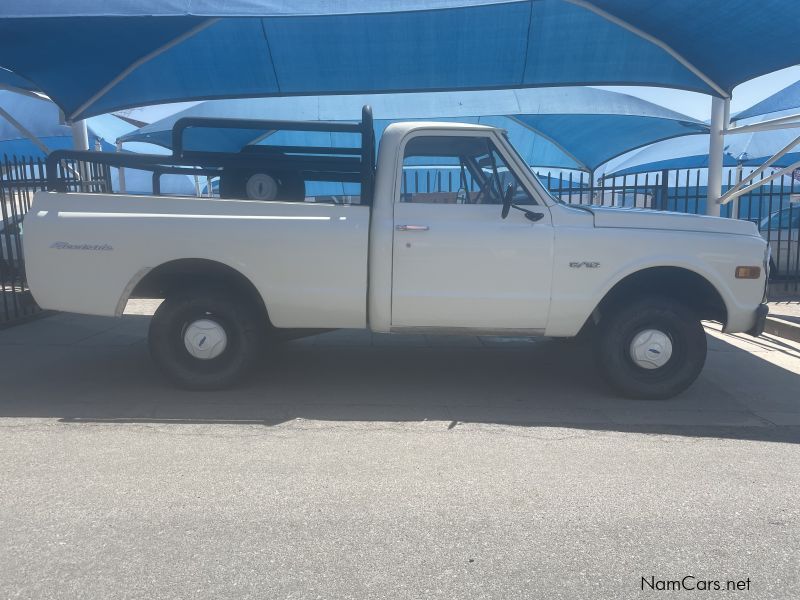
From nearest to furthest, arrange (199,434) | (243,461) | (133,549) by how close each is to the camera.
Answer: (133,549)
(243,461)
(199,434)

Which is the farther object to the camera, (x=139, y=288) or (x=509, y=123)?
(x=509, y=123)

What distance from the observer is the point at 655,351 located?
5.36 meters

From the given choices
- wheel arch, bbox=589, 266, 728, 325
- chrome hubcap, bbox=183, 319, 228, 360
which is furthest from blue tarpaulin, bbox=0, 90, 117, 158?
wheel arch, bbox=589, 266, 728, 325

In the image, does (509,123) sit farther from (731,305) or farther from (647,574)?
(647,574)

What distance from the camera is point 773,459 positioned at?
427 centimetres

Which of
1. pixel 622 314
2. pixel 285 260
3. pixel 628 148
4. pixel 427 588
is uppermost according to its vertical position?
pixel 628 148

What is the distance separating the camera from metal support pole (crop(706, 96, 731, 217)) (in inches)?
367

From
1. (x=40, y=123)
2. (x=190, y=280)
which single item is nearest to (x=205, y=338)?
(x=190, y=280)

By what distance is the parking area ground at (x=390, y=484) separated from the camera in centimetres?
289

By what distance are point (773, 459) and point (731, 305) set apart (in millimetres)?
1491

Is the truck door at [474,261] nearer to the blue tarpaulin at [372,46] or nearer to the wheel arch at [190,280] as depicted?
the wheel arch at [190,280]

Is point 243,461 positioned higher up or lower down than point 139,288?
lower down

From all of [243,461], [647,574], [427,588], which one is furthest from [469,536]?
[243,461]

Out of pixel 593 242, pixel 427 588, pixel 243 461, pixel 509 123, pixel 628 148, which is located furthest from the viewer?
pixel 628 148
